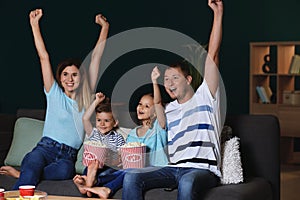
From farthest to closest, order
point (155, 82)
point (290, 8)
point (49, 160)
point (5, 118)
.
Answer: point (290, 8)
point (5, 118)
point (49, 160)
point (155, 82)

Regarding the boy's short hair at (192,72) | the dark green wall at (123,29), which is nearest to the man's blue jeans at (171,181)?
the boy's short hair at (192,72)

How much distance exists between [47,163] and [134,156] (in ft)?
1.94

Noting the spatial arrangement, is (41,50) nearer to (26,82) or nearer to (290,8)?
(26,82)

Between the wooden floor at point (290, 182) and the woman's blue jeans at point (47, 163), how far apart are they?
6.88 feet

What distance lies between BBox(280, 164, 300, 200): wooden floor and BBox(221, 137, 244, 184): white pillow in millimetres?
1754

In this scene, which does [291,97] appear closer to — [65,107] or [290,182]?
[290,182]

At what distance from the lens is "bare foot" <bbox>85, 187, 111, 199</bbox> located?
A: 11.8 ft

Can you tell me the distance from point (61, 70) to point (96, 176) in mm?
810

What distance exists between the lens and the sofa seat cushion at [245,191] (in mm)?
3389

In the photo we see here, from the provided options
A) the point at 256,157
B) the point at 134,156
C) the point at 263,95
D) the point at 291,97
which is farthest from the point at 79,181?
the point at 263,95

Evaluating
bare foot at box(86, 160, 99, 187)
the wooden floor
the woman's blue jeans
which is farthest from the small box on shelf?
bare foot at box(86, 160, 99, 187)

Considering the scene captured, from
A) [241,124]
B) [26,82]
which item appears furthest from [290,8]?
[241,124]

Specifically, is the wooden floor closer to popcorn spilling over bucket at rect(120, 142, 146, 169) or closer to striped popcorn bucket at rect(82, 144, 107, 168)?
popcorn spilling over bucket at rect(120, 142, 146, 169)

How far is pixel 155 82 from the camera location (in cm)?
375
